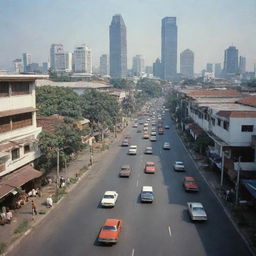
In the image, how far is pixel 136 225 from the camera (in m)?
28.8

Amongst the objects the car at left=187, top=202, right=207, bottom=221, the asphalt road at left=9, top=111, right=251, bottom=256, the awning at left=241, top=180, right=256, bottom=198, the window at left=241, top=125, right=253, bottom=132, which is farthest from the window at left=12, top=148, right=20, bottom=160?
the window at left=241, top=125, right=253, bottom=132

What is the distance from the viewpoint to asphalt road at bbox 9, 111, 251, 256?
80.1ft

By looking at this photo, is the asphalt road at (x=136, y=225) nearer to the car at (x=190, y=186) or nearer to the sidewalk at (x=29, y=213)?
the car at (x=190, y=186)

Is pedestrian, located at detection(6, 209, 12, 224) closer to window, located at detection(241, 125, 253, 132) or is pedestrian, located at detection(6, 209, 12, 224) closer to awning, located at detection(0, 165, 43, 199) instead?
awning, located at detection(0, 165, 43, 199)

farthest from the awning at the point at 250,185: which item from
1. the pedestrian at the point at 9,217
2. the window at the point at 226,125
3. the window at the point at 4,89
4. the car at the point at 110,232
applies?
the window at the point at 4,89

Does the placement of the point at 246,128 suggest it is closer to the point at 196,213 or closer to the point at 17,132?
the point at 196,213

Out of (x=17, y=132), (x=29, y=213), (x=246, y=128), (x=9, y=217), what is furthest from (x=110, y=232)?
(x=246, y=128)

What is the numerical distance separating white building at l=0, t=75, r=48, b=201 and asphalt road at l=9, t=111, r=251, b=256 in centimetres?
508

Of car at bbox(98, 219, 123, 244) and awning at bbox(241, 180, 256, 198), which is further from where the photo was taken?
awning at bbox(241, 180, 256, 198)

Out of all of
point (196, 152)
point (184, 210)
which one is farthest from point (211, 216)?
point (196, 152)

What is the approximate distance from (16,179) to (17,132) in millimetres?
6142

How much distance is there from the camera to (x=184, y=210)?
32688 millimetres

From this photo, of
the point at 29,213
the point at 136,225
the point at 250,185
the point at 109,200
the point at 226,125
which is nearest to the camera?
the point at 136,225

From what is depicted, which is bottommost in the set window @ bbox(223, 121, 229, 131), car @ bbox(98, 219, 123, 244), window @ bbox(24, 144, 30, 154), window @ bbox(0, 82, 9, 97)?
car @ bbox(98, 219, 123, 244)
